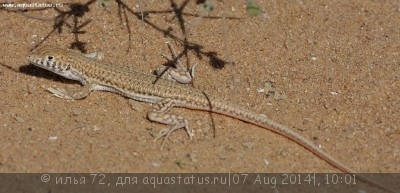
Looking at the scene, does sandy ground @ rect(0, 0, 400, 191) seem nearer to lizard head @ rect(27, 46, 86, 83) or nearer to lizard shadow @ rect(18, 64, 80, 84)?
lizard shadow @ rect(18, 64, 80, 84)

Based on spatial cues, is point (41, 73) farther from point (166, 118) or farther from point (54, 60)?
point (166, 118)

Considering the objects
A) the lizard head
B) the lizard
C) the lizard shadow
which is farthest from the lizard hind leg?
the lizard shadow

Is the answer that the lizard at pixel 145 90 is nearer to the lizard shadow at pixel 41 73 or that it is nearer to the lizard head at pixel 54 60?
the lizard head at pixel 54 60

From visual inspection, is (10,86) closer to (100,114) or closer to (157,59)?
(100,114)

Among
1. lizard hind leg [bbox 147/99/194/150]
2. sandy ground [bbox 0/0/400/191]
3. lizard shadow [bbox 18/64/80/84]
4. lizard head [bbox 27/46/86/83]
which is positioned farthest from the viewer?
lizard shadow [bbox 18/64/80/84]

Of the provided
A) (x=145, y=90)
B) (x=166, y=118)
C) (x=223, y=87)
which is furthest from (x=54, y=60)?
(x=223, y=87)

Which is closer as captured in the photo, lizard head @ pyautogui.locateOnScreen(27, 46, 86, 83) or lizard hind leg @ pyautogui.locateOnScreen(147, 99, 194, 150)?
lizard hind leg @ pyautogui.locateOnScreen(147, 99, 194, 150)

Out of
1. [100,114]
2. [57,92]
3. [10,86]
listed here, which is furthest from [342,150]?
[10,86]
